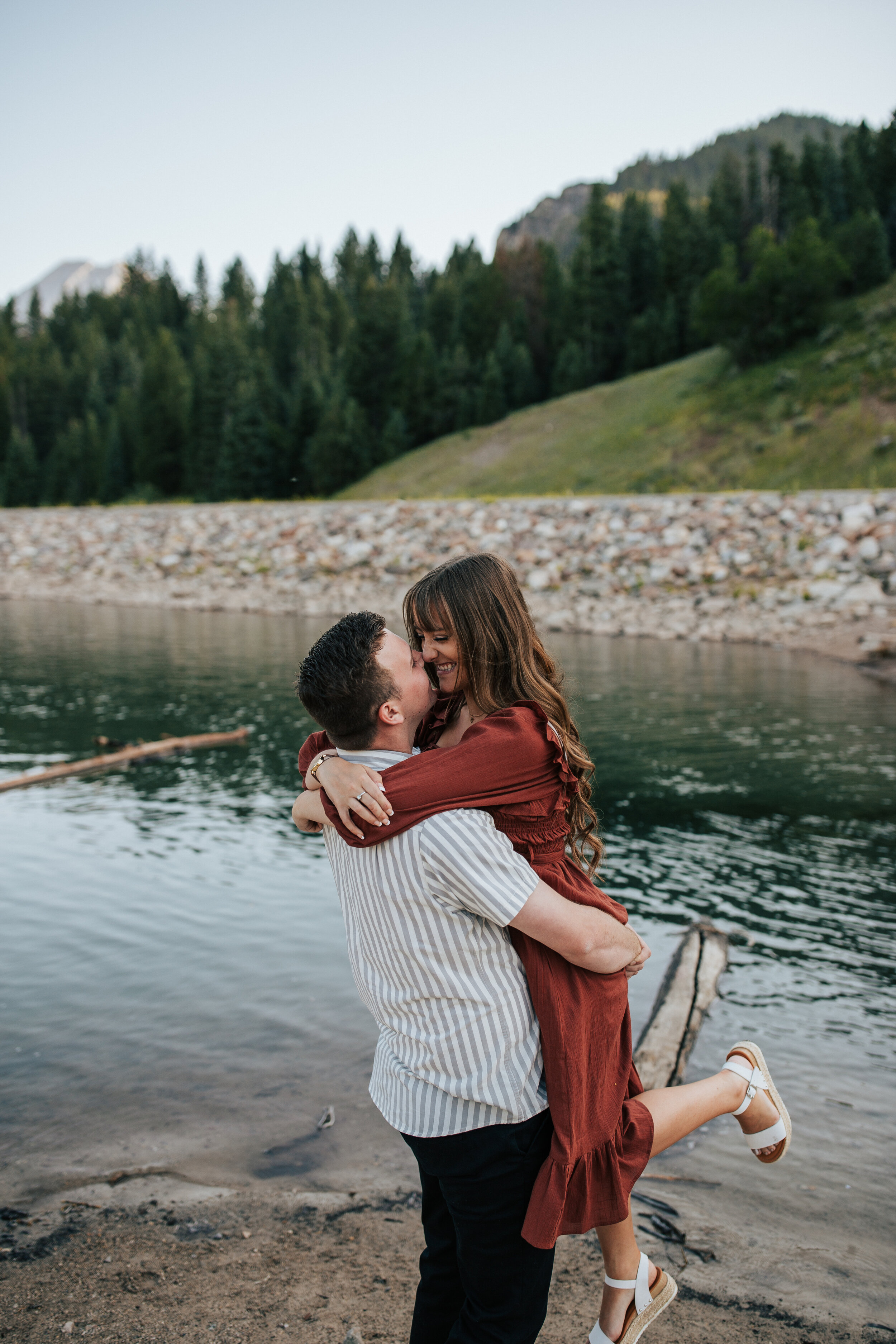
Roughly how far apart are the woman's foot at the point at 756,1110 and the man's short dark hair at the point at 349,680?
58.6 inches

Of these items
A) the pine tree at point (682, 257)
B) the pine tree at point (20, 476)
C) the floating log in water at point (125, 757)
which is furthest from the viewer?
the pine tree at point (20, 476)

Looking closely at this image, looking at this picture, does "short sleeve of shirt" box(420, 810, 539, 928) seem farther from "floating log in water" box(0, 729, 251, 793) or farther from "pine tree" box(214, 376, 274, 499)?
"pine tree" box(214, 376, 274, 499)

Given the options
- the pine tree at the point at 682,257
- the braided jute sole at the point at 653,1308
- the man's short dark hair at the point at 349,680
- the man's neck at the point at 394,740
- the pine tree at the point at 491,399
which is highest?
the pine tree at the point at 682,257

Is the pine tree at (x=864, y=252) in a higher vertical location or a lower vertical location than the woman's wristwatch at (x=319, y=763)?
higher

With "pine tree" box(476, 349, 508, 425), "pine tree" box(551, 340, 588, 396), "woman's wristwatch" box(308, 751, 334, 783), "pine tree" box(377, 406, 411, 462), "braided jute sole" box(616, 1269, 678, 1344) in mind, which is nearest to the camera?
"woman's wristwatch" box(308, 751, 334, 783)

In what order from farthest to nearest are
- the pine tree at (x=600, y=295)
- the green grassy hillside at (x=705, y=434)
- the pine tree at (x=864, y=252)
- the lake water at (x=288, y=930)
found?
the pine tree at (x=600, y=295) → the pine tree at (x=864, y=252) → the green grassy hillside at (x=705, y=434) → the lake water at (x=288, y=930)

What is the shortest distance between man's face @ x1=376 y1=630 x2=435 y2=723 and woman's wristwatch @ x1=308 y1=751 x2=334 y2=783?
0.73ft

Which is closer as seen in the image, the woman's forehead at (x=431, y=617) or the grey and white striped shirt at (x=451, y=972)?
the grey and white striped shirt at (x=451, y=972)

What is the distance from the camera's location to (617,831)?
29.3 ft

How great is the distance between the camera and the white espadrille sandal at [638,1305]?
225cm

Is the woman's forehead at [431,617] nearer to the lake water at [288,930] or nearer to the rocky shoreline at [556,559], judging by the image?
the lake water at [288,930]

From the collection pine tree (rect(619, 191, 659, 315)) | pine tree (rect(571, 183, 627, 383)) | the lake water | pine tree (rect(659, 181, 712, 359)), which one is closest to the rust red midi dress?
the lake water

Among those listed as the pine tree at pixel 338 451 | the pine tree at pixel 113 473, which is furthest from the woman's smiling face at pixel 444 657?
the pine tree at pixel 113 473

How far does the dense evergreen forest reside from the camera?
49.5 meters
